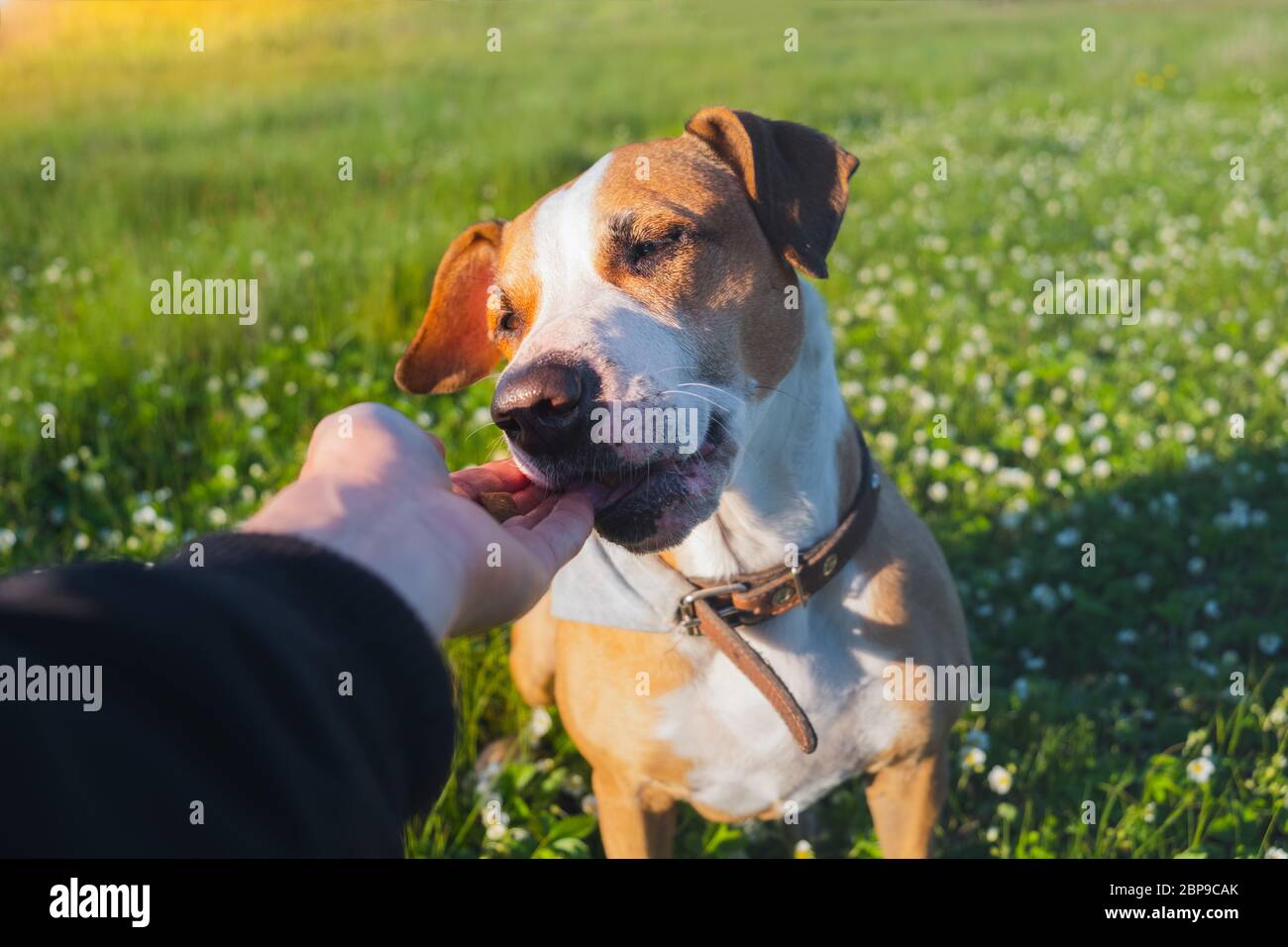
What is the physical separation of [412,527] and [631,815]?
6.13ft

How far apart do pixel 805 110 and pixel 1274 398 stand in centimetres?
819

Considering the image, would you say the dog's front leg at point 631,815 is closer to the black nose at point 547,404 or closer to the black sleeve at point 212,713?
the black nose at point 547,404

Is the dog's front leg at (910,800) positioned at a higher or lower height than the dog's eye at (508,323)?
lower

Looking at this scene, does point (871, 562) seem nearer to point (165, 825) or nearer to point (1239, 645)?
point (1239, 645)

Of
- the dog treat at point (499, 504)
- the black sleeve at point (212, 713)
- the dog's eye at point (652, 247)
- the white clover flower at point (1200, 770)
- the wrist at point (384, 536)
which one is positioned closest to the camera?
the black sleeve at point (212, 713)

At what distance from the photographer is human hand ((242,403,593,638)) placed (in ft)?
4.61

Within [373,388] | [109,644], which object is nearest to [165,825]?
[109,644]

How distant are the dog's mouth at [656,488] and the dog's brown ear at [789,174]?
523 millimetres

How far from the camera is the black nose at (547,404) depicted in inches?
84.5

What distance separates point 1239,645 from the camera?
154 inches

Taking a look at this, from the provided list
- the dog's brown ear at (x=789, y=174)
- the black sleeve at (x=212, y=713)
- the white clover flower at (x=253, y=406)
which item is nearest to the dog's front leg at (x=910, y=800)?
the dog's brown ear at (x=789, y=174)

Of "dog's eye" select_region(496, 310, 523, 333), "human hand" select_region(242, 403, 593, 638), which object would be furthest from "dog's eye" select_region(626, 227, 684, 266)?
"human hand" select_region(242, 403, 593, 638)

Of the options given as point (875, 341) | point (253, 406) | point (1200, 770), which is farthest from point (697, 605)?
point (875, 341)

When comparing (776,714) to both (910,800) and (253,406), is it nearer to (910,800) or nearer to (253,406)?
(910,800)
